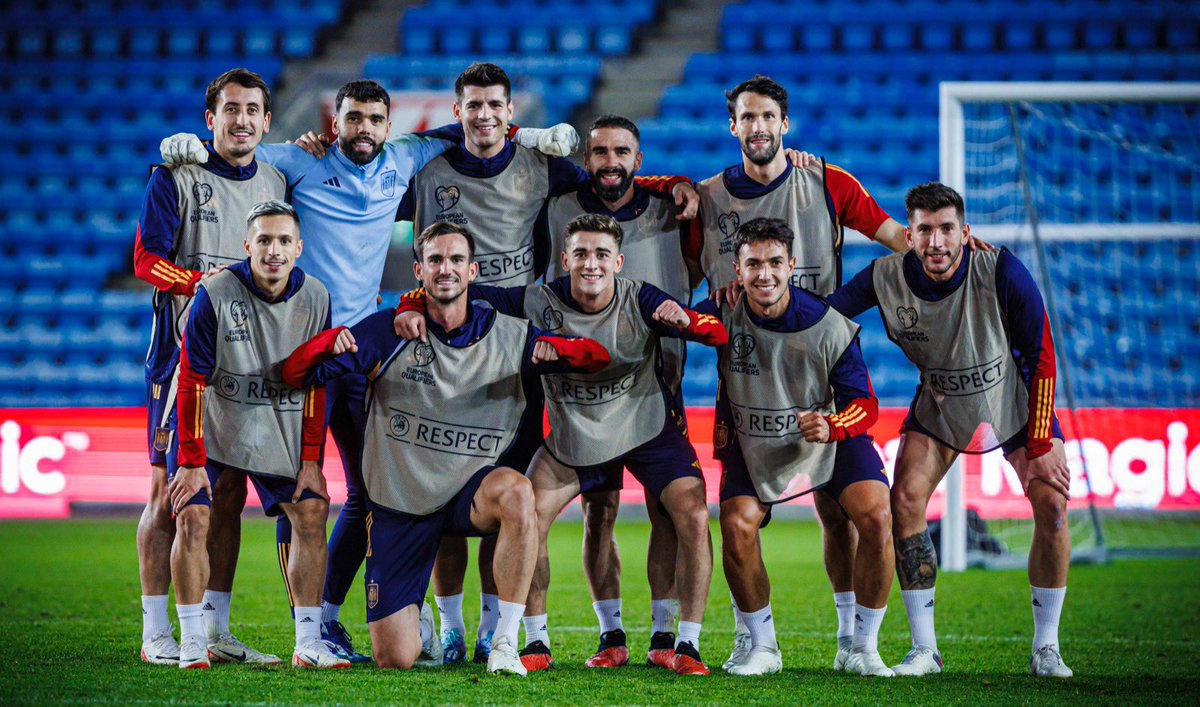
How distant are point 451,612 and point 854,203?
2.32 m

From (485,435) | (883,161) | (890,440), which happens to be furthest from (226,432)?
(883,161)

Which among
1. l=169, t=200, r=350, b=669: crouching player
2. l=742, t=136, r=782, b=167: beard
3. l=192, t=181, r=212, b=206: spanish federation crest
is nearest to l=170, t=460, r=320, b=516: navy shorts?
l=169, t=200, r=350, b=669: crouching player

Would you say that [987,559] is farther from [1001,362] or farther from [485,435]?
[485,435]

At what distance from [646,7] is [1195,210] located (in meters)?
6.56

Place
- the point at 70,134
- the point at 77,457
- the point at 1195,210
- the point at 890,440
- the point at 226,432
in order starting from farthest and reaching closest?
the point at 70,134, the point at 1195,210, the point at 77,457, the point at 890,440, the point at 226,432

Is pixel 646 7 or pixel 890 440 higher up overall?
pixel 646 7

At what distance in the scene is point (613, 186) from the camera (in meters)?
5.11

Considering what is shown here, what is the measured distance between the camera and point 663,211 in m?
5.25

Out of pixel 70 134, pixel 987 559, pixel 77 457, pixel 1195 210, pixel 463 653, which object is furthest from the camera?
pixel 70 134

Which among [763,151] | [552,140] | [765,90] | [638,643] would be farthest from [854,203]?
[638,643]

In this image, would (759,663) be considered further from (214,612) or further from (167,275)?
(167,275)

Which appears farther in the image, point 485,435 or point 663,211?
point 663,211

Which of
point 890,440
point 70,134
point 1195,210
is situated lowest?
point 890,440

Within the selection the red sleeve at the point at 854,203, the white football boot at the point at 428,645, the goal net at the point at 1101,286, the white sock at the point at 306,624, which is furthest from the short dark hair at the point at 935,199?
the goal net at the point at 1101,286
